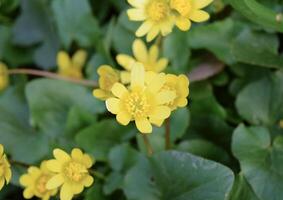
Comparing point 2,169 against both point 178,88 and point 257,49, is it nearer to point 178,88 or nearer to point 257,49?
point 178,88

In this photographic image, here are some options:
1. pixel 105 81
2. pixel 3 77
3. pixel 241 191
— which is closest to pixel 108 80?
pixel 105 81

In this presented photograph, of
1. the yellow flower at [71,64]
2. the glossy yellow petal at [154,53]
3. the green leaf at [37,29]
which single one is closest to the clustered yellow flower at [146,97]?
the glossy yellow petal at [154,53]

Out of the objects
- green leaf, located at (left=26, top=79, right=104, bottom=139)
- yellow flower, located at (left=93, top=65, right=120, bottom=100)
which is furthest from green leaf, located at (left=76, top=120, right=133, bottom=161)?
yellow flower, located at (left=93, top=65, right=120, bottom=100)

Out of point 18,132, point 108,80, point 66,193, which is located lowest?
point 18,132

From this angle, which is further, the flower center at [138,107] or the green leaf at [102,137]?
the green leaf at [102,137]

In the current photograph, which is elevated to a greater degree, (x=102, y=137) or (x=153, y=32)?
(x=153, y=32)

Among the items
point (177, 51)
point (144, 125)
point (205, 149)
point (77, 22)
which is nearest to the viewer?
point (144, 125)

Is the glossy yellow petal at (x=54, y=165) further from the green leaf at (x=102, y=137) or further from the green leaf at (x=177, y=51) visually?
the green leaf at (x=177, y=51)
